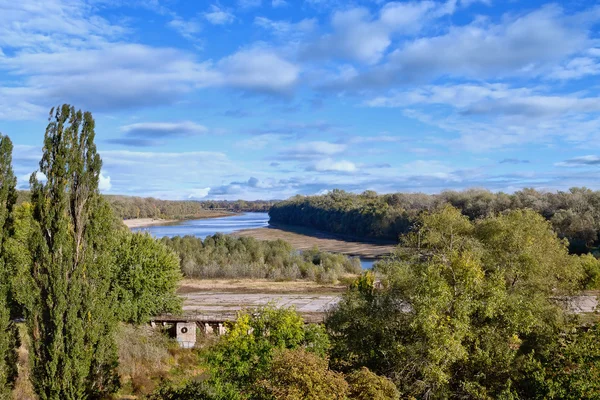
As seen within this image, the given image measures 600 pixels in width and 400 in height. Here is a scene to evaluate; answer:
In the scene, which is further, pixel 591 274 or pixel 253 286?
pixel 253 286

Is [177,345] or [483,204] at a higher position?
[483,204]

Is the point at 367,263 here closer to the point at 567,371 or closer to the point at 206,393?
the point at 206,393

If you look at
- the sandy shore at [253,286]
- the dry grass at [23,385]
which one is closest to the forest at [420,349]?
the dry grass at [23,385]

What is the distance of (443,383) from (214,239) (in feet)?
185

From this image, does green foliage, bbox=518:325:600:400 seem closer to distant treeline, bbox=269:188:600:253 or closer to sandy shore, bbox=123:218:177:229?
distant treeline, bbox=269:188:600:253

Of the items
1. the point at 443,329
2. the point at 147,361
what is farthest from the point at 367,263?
the point at 443,329

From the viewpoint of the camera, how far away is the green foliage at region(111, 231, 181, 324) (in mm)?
29203

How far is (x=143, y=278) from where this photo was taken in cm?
2953

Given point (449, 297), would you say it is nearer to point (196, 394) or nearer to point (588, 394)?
point (588, 394)

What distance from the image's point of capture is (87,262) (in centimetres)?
1688

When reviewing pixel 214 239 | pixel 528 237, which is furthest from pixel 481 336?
pixel 214 239

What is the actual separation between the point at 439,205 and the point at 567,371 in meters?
30.8

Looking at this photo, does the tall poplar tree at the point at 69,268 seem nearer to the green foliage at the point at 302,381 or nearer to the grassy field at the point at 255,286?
the green foliage at the point at 302,381

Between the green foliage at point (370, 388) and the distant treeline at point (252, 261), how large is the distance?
4592 cm
